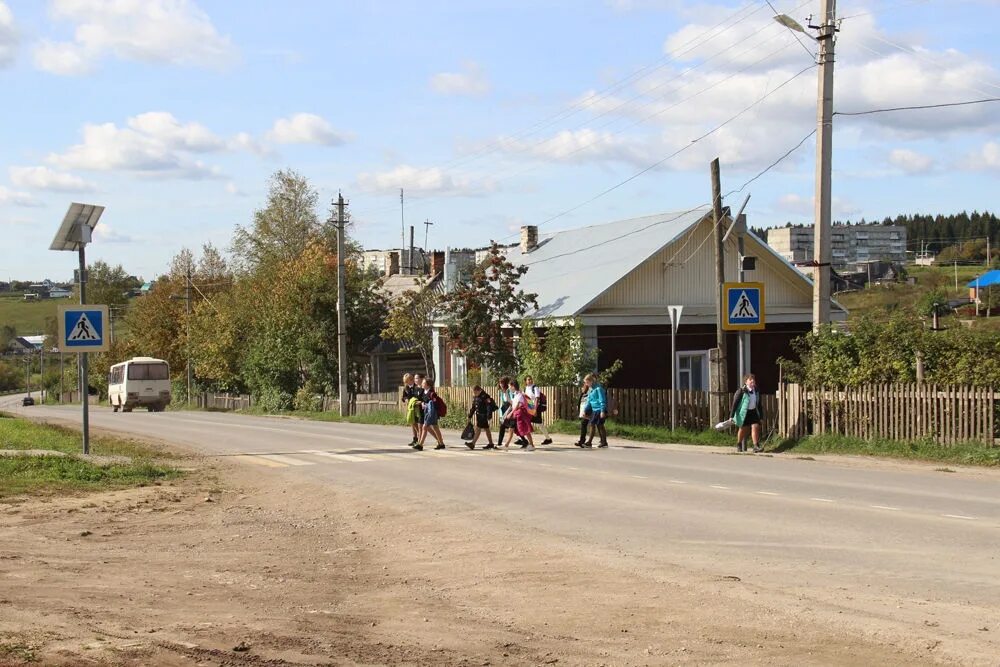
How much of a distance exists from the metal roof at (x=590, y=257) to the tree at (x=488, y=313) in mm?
1068

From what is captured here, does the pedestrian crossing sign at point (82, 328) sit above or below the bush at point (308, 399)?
above

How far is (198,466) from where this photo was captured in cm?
2153

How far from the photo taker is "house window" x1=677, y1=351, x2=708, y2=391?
38625 millimetres

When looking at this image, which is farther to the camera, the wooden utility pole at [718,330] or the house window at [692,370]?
the house window at [692,370]

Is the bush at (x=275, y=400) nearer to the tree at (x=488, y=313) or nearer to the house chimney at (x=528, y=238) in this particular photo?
the house chimney at (x=528, y=238)

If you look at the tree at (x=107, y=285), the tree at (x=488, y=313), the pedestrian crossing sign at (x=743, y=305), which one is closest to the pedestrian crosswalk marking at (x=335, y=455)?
Result: the pedestrian crossing sign at (x=743, y=305)

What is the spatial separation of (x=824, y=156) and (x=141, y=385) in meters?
49.8

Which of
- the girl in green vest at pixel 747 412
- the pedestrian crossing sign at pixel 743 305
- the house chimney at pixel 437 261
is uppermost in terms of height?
the house chimney at pixel 437 261

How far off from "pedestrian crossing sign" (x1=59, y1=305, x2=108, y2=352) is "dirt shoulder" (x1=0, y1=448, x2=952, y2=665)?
7042 millimetres

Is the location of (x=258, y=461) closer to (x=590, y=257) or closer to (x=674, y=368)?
(x=674, y=368)

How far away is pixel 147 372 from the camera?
65.2m

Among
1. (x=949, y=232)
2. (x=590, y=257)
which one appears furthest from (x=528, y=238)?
(x=949, y=232)

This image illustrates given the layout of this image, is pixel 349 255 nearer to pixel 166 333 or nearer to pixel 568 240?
pixel 568 240

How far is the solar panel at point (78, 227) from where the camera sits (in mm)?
21016
